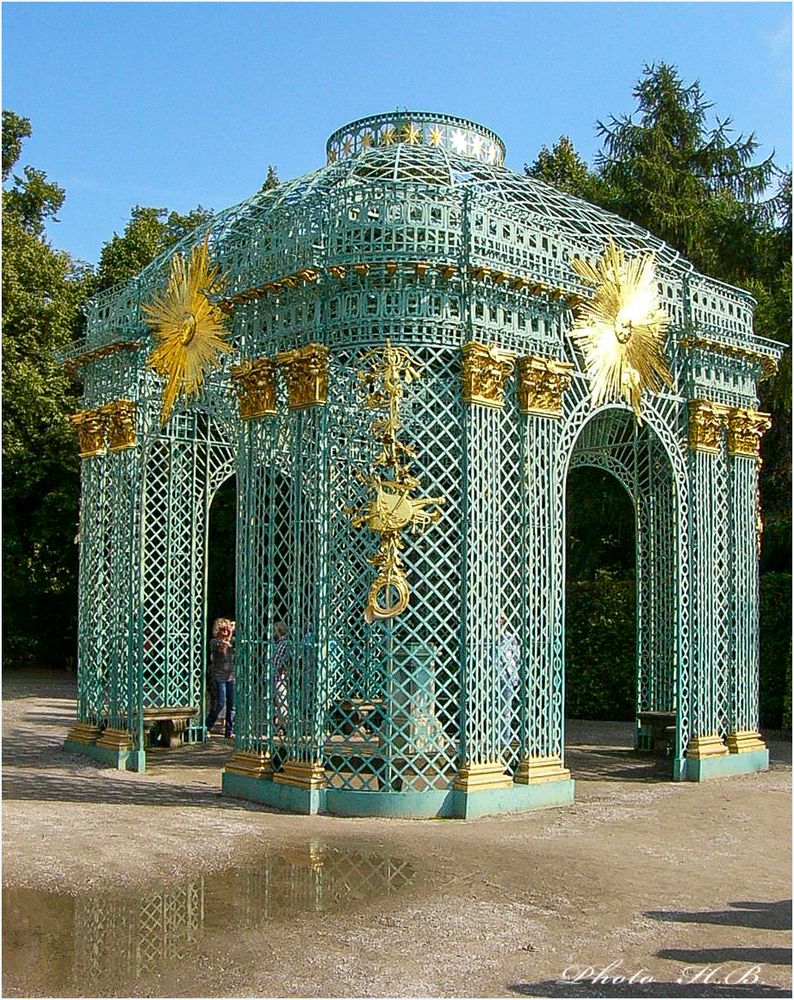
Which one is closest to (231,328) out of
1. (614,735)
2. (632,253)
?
(632,253)

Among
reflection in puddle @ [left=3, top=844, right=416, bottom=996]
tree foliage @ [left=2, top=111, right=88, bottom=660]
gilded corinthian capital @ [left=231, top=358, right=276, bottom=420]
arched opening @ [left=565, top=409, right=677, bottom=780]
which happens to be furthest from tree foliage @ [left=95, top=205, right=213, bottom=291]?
reflection in puddle @ [left=3, top=844, right=416, bottom=996]

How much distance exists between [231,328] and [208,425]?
281 centimetres

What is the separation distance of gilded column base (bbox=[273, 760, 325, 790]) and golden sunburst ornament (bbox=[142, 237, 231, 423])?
401cm

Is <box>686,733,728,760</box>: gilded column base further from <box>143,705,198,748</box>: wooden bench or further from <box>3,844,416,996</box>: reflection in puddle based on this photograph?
<box>143,705,198,748</box>: wooden bench

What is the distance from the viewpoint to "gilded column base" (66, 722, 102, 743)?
13.1 m

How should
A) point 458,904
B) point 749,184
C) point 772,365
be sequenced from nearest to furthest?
point 458,904
point 772,365
point 749,184

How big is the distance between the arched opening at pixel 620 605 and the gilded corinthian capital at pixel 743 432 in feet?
2.67

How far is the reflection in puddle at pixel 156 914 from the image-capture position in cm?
563

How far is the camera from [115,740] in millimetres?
12445

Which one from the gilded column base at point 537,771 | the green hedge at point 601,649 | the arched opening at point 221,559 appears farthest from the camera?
the arched opening at point 221,559

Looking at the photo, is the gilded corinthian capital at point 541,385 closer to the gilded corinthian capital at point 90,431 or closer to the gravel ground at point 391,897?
the gravel ground at point 391,897

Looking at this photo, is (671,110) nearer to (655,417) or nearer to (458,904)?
(655,417)

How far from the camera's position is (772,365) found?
43.5 feet

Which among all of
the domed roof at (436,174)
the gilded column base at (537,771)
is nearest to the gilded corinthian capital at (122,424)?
the domed roof at (436,174)
